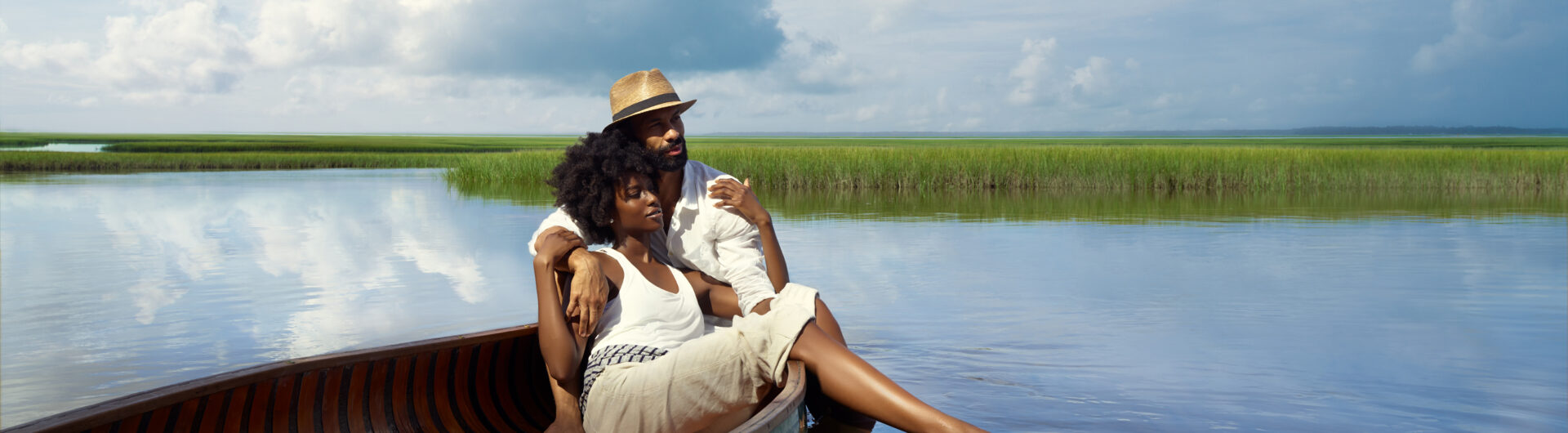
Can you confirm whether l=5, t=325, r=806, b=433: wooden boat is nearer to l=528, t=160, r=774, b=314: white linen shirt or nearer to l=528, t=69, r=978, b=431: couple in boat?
l=528, t=69, r=978, b=431: couple in boat

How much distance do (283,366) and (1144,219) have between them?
1338 centimetres

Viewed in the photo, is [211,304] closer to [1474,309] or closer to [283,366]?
[283,366]

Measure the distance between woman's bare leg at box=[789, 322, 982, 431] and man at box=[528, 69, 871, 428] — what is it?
0.34 meters

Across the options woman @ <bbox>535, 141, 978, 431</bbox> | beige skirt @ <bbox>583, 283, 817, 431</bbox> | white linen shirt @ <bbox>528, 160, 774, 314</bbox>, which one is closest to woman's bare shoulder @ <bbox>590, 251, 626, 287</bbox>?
woman @ <bbox>535, 141, 978, 431</bbox>

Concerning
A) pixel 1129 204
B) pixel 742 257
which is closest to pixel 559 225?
pixel 742 257

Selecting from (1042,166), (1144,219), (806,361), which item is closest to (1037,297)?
(806,361)

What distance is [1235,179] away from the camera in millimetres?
21641

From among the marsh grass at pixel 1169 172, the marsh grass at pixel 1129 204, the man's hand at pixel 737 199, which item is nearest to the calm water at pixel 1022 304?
the marsh grass at pixel 1129 204

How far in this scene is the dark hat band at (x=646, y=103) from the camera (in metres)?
3.52

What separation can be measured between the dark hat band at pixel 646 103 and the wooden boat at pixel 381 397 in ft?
2.82

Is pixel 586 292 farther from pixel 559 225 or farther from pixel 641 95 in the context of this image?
pixel 641 95

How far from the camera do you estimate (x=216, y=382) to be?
2.89 m

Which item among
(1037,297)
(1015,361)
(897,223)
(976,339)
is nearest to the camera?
(1015,361)

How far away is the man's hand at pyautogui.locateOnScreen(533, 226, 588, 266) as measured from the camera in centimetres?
313
